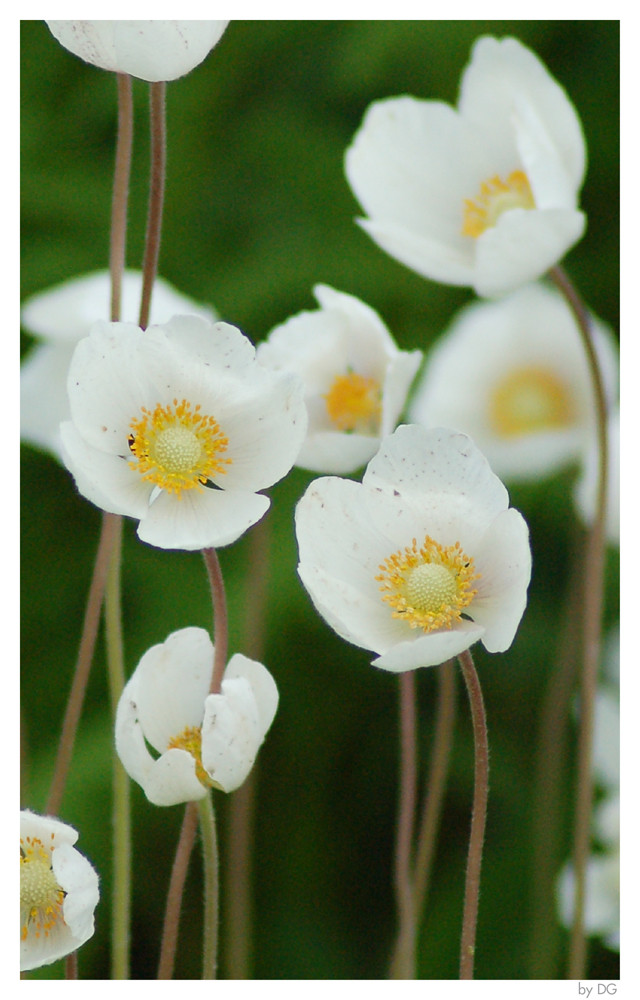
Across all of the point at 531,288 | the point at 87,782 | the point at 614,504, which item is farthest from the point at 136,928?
the point at 531,288

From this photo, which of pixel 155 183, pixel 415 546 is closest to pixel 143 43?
pixel 155 183

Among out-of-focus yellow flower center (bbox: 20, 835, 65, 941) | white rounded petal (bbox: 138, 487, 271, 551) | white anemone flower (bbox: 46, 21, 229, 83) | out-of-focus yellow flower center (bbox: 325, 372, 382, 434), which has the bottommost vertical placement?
out-of-focus yellow flower center (bbox: 20, 835, 65, 941)

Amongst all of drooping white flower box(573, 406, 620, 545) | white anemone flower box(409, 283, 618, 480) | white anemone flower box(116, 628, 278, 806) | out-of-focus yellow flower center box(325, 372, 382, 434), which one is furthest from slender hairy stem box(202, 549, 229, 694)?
white anemone flower box(409, 283, 618, 480)

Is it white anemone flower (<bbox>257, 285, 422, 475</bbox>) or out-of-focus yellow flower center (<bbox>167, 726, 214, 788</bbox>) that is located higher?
white anemone flower (<bbox>257, 285, 422, 475</bbox>)

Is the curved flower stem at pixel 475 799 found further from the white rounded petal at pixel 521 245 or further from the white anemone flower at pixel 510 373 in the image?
the white anemone flower at pixel 510 373

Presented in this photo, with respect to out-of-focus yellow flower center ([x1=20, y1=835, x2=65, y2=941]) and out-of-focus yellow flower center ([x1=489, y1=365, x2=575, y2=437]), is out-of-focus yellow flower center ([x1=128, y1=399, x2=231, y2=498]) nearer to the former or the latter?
out-of-focus yellow flower center ([x1=20, y1=835, x2=65, y2=941])

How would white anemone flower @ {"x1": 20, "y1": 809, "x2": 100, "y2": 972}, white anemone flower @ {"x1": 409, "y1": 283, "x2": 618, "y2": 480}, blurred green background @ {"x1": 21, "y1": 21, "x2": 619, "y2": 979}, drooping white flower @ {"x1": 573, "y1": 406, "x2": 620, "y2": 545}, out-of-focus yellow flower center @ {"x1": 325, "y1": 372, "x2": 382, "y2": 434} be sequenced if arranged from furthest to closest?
white anemone flower @ {"x1": 409, "y1": 283, "x2": 618, "y2": 480}, blurred green background @ {"x1": 21, "y1": 21, "x2": 619, "y2": 979}, drooping white flower @ {"x1": 573, "y1": 406, "x2": 620, "y2": 545}, out-of-focus yellow flower center @ {"x1": 325, "y1": 372, "x2": 382, "y2": 434}, white anemone flower @ {"x1": 20, "y1": 809, "x2": 100, "y2": 972}

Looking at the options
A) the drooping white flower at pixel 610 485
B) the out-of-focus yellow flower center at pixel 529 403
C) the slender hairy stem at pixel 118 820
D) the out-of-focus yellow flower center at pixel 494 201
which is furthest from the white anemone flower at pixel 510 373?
the slender hairy stem at pixel 118 820
